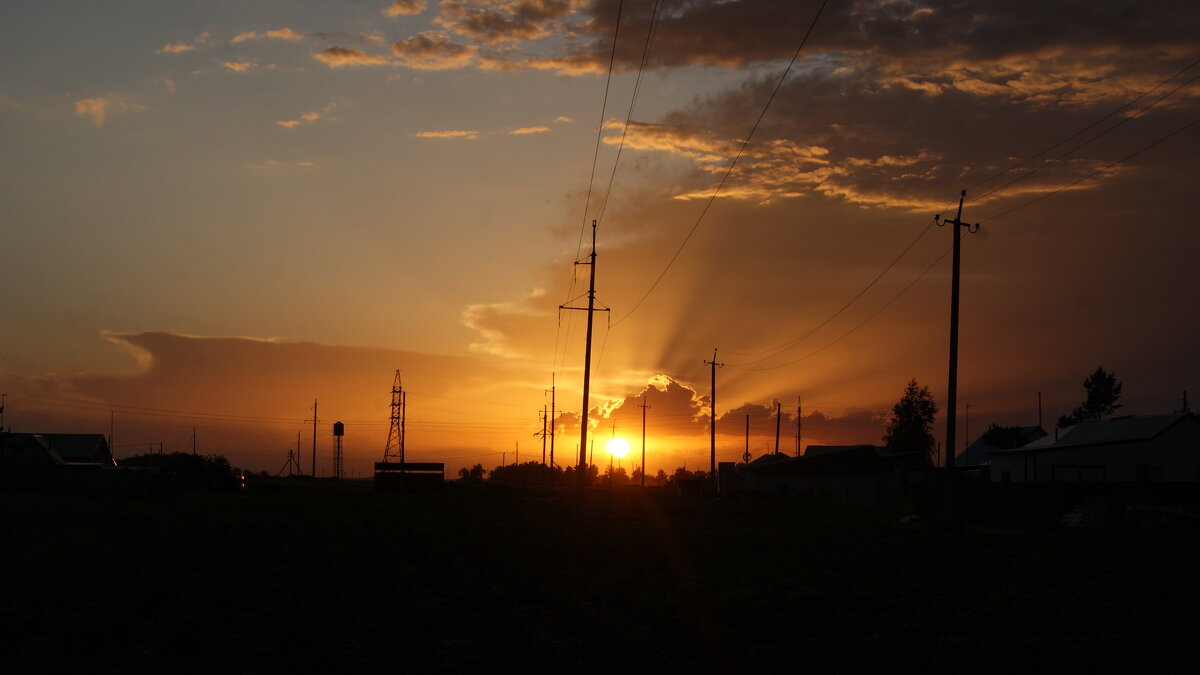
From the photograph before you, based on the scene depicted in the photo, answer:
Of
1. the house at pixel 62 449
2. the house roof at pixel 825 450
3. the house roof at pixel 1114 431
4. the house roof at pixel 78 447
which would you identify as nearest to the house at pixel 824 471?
the house roof at pixel 825 450

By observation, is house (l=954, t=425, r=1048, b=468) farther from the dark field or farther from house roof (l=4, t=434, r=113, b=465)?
house roof (l=4, t=434, r=113, b=465)

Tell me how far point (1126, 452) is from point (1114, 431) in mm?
3347

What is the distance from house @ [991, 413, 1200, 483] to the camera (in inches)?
2127

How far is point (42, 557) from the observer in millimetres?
29328

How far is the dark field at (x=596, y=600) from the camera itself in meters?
15.1

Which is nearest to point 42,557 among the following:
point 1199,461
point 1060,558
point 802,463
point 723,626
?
point 723,626

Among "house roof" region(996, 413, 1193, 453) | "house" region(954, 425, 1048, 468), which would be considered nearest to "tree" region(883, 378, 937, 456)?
"house" region(954, 425, 1048, 468)

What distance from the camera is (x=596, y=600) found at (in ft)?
66.9

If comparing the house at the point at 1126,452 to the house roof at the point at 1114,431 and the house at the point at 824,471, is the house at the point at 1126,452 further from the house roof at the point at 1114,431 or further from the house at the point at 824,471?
the house at the point at 824,471

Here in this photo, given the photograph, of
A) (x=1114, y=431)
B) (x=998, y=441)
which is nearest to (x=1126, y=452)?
(x=1114, y=431)

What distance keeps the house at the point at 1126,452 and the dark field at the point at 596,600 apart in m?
18.6

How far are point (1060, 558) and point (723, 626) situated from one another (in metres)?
15.3

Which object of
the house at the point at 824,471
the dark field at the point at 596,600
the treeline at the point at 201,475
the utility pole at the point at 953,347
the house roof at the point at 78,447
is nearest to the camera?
the dark field at the point at 596,600

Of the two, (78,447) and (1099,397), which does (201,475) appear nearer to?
(78,447)
